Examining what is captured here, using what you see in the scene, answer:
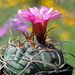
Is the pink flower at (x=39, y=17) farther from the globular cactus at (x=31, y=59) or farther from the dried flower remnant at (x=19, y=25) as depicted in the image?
the dried flower remnant at (x=19, y=25)

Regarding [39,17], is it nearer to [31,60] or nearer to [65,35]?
[31,60]

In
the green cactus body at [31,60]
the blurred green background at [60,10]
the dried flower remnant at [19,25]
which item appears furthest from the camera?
the blurred green background at [60,10]

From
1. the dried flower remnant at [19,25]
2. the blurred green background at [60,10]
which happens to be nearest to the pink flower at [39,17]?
the dried flower remnant at [19,25]

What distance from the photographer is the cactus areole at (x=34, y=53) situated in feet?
1.99

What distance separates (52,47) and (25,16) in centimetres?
12

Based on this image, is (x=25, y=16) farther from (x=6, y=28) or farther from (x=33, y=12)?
(x=6, y=28)

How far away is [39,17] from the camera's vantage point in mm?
645

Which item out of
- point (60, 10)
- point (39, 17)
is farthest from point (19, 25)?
point (39, 17)

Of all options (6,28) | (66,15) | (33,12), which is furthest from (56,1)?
(33,12)

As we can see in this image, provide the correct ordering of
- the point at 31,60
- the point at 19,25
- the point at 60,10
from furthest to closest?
the point at 60,10 → the point at 19,25 → the point at 31,60

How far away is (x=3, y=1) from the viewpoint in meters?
1.76

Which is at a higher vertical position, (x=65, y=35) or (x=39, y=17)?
(x=39, y=17)

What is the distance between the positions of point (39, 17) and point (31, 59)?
0.40 feet

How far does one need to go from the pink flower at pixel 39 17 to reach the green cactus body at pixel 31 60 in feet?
0.14
